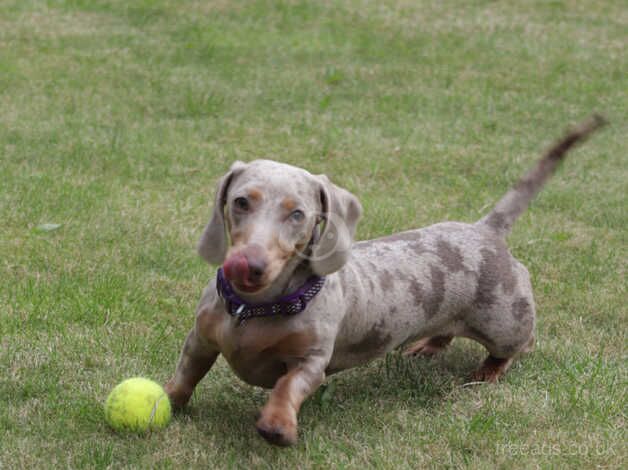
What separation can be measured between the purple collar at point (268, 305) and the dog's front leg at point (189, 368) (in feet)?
0.80

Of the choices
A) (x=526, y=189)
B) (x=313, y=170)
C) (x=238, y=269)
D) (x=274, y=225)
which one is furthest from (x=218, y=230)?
(x=313, y=170)

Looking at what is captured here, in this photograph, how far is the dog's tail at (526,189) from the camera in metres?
4.03

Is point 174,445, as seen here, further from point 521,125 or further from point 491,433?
point 521,125

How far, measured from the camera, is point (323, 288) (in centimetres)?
335

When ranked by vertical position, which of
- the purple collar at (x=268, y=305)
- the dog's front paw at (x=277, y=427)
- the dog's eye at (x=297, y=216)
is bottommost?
the dog's front paw at (x=277, y=427)

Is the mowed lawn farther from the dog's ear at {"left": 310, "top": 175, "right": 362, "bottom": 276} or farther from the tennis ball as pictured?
the dog's ear at {"left": 310, "top": 175, "right": 362, "bottom": 276}

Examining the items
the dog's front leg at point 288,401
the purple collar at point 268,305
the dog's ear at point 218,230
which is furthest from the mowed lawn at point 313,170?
the dog's ear at point 218,230

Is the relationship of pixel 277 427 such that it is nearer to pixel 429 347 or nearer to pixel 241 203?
pixel 241 203

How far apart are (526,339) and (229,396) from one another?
134 centimetres

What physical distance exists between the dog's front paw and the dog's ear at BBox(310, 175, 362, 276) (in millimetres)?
509

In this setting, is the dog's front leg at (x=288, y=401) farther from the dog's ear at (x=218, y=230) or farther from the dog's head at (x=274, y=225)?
the dog's ear at (x=218, y=230)

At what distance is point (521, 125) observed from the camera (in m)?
8.55

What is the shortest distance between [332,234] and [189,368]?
79 centimetres

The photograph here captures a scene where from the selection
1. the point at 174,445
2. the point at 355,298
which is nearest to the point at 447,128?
the point at 355,298
